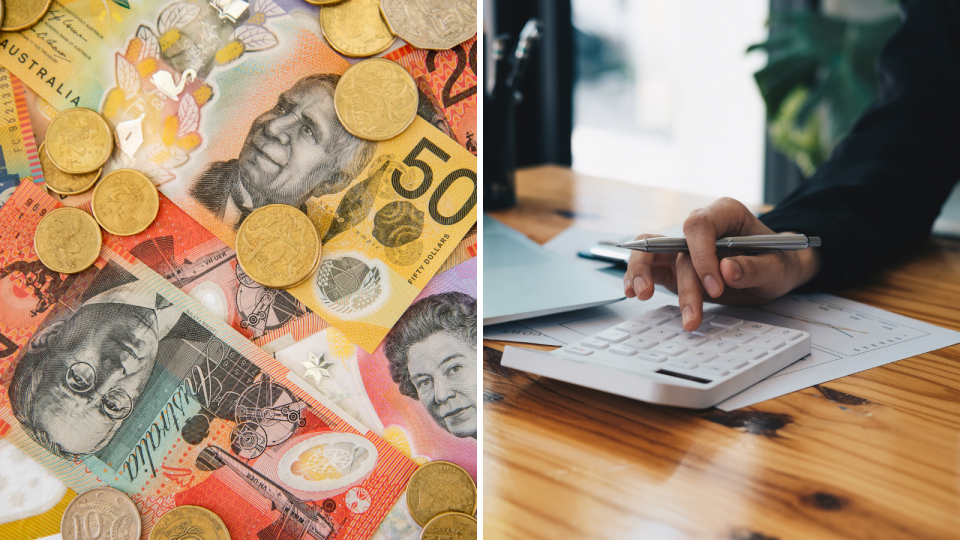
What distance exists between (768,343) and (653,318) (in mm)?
84

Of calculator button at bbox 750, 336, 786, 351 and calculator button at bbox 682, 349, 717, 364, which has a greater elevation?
calculator button at bbox 750, 336, 786, 351

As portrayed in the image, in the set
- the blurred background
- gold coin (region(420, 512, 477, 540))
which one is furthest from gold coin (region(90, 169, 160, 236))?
the blurred background

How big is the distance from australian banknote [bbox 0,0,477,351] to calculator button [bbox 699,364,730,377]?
0.19m

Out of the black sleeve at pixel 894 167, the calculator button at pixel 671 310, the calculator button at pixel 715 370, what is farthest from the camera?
the black sleeve at pixel 894 167

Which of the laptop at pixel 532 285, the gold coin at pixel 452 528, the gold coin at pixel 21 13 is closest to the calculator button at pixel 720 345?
the laptop at pixel 532 285

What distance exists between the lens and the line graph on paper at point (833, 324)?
0.46 m

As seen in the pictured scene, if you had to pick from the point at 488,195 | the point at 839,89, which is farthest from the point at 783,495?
the point at 839,89

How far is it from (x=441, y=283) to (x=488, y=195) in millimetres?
623

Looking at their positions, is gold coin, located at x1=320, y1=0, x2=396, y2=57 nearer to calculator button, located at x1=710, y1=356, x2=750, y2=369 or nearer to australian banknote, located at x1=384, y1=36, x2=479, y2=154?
australian banknote, located at x1=384, y1=36, x2=479, y2=154

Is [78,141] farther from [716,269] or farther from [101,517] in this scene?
[716,269]

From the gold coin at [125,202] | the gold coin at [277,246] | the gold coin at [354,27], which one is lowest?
the gold coin at [277,246]

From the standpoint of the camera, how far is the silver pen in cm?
49

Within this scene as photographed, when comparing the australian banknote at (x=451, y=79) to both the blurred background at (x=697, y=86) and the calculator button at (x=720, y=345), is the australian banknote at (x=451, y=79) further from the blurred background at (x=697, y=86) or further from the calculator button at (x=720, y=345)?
the blurred background at (x=697, y=86)

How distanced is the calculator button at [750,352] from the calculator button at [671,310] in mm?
71
